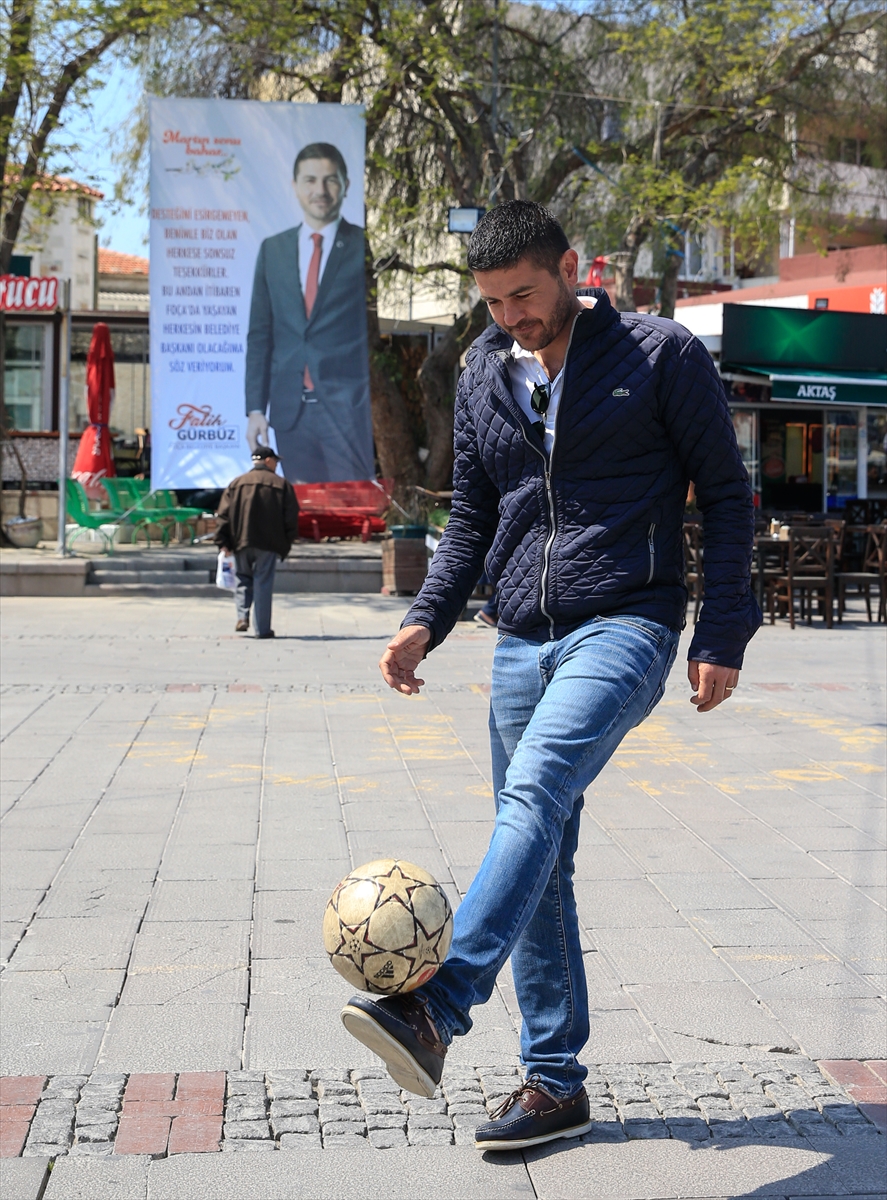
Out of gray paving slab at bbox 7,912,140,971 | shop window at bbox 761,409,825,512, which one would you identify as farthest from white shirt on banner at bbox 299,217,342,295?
gray paving slab at bbox 7,912,140,971

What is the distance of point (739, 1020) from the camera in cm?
386

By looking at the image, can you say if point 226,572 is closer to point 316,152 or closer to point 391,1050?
point 316,152

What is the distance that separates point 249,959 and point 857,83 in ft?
62.5

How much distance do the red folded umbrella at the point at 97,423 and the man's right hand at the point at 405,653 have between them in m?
17.0

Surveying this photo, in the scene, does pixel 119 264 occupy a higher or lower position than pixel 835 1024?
higher

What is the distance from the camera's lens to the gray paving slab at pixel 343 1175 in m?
2.89

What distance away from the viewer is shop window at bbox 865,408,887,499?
22359mm

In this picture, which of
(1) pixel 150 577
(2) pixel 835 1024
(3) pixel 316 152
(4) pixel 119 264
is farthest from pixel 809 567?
(4) pixel 119 264

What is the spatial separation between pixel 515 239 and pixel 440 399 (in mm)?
18786

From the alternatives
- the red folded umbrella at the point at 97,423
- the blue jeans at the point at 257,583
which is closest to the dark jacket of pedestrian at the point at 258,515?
the blue jeans at the point at 257,583

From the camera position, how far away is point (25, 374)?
25.1 metres

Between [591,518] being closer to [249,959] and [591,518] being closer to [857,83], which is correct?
[249,959]

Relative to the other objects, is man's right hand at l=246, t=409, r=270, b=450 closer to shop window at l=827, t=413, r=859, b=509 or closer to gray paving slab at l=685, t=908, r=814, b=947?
shop window at l=827, t=413, r=859, b=509

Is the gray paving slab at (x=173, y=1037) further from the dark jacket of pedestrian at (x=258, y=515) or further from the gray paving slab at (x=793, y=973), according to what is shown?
the dark jacket of pedestrian at (x=258, y=515)
